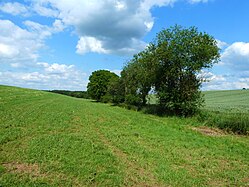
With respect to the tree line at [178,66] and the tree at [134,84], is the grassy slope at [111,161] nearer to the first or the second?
the tree line at [178,66]

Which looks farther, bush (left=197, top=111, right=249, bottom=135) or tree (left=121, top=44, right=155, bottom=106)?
tree (left=121, top=44, right=155, bottom=106)

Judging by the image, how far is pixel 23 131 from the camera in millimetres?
11453

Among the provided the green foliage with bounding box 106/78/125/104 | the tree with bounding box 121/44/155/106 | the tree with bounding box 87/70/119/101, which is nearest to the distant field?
the tree with bounding box 121/44/155/106

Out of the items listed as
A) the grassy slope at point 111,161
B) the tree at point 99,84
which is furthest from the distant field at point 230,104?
the tree at point 99,84

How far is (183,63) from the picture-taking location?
25781 mm

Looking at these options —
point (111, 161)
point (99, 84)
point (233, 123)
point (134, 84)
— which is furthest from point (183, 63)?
point (99, 84)

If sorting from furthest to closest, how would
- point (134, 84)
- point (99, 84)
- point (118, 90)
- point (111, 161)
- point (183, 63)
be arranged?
point (99, 84), point (118, 90), point (134, 84), point (183, 63), point (111, 161)

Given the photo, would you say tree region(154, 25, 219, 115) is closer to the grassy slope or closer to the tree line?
the tree line

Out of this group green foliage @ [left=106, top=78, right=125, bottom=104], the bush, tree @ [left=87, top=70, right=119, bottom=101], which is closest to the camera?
the bush

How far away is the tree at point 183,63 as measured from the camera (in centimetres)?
2581

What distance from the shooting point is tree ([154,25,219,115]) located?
84.7 feet

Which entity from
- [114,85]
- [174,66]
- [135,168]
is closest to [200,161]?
[135,168]

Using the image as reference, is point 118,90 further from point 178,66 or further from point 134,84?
point 178,66

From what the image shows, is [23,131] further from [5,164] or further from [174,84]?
[174,84]
